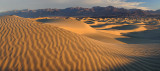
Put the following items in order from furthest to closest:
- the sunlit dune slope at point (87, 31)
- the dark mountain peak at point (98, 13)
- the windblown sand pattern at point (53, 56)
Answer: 1. the dark mountain peak at point (98, 13)
2. the sunlit dune slope at point (87, 31)
3. the windblown sand pattern at point (53, 56)

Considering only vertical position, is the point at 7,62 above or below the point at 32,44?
below

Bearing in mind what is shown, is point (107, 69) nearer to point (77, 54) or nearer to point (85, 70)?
point (85, 70)

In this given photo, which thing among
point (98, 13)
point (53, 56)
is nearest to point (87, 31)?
point (53, 56)

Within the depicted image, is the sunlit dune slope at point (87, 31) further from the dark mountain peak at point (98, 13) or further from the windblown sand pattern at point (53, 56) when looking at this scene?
the dark mountain peak at point (98, 13)

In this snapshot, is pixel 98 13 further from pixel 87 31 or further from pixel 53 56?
pixel 53 56

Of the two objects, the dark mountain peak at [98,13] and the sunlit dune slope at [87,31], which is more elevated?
the dark mountain peak at [98,13]

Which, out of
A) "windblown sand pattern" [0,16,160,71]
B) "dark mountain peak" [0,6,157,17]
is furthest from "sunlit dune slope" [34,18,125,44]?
"dark mountain peak" [0,6,157,17]

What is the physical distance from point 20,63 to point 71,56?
4.97 ft

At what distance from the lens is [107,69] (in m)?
3.36

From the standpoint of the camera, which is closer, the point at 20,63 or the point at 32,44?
the point at 20,63

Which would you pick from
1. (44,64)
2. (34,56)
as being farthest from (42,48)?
(44,64)

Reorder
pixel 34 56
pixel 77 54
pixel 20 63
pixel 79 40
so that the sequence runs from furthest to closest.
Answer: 1. pixel 79 40
2. pixel 77 54
3. pixel 34 56
4. pixel 20 63

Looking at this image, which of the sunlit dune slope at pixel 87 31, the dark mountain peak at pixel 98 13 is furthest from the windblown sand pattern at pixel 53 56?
the dark mountain peak at pixel 98 13

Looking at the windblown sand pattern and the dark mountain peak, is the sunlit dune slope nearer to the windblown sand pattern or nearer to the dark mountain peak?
the windblown sand pattern
